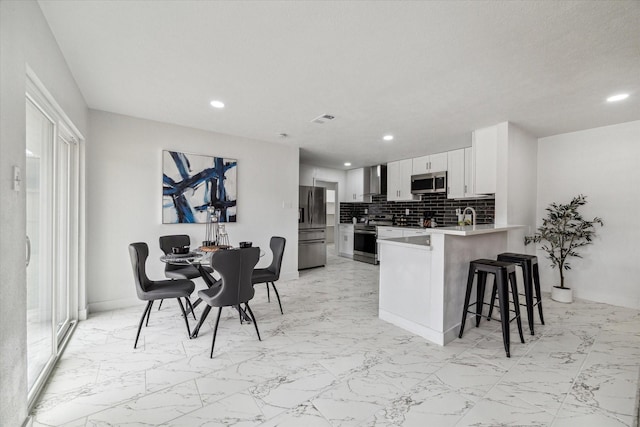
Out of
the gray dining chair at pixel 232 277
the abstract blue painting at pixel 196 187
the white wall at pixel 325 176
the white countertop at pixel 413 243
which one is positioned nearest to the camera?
the gray dining chair at pixel 232 277

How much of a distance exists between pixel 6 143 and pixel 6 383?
3.52 feet

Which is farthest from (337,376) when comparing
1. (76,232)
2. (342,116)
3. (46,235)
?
(76,232)

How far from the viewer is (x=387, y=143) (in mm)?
4699

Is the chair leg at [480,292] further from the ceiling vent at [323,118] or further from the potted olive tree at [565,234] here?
the ceiling vent at [323,118]

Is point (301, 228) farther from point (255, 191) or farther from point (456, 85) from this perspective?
point (456, 85)

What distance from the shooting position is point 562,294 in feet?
12.5

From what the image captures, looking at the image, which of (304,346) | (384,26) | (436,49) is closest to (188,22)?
(384,26)

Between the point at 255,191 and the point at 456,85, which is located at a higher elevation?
the point at 456,85

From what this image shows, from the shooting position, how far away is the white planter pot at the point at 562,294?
3783 mm

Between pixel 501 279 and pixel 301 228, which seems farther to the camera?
pixel 301 228

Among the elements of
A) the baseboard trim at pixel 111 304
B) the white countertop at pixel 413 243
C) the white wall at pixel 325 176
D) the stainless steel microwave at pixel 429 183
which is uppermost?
the white wall at pixel 325 176

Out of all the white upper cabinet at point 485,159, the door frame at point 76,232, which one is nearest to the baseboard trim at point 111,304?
the door frame at point 76,232

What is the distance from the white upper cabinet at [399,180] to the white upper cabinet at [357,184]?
709 millimetres

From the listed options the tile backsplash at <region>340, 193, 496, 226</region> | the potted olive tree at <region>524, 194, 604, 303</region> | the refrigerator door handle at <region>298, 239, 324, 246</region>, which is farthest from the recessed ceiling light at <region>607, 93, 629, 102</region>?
the refrigerator door handle at <region>298, 239, 324, 246</region>
